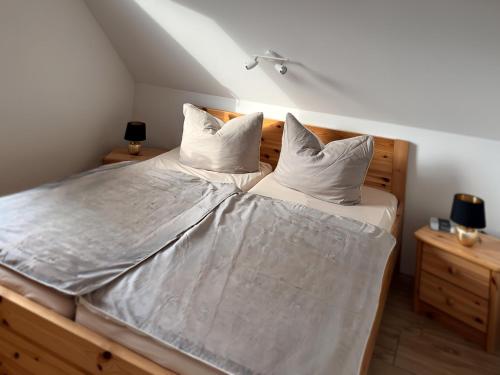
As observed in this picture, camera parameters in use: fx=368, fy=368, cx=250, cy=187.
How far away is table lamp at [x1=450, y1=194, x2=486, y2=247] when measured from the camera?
6.19 feet

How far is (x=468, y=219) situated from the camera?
1896mm

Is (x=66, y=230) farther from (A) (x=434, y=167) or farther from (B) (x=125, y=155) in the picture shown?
(A) (x=434, y=167)

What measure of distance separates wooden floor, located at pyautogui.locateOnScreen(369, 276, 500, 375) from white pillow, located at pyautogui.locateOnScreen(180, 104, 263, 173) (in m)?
1.31

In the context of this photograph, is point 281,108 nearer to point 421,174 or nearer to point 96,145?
point 421,174

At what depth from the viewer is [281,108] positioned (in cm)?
275

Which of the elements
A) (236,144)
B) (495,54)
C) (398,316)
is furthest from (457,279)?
(236,144)

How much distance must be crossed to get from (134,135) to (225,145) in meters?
A: 0.90

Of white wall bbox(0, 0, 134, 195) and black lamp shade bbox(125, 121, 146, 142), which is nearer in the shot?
white wall bbox(0, 0, 134, 195)

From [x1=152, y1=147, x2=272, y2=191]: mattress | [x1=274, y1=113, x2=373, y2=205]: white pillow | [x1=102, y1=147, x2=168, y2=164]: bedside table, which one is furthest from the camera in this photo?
[x1=102, y1=147, x2=168, y2=164]: bedside table

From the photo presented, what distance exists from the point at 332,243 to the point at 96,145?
7.37ft

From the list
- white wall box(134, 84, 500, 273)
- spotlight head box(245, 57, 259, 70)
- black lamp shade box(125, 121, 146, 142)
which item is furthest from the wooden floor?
black lamp shade box(125, 121, 146, 142)

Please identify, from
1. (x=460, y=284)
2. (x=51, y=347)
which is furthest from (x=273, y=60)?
(x=51, y=347)

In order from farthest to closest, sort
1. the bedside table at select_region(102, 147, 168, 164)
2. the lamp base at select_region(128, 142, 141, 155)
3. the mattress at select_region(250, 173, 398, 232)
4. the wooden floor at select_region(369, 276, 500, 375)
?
the lamp base at select_region(128, 142, 141, 155)
the bedside table at select_region(102, 147, 168, 164)
the mattress at select_region(250, 173, 398, 232)
the wooden floor at select_region(369, 276, 500, 375)

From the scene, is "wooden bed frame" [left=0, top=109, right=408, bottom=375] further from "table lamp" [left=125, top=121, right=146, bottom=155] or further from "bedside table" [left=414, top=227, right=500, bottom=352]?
"table lamp" [left=125, top=121, right=146, bottom=155]
